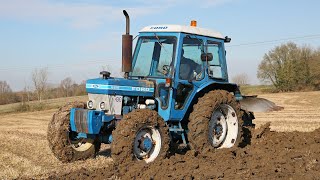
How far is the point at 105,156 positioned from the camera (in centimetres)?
857

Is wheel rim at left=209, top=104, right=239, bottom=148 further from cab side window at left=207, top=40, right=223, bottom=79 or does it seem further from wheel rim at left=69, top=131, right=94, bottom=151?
wheel rim at left=69, top=131, right=94, bottom=151

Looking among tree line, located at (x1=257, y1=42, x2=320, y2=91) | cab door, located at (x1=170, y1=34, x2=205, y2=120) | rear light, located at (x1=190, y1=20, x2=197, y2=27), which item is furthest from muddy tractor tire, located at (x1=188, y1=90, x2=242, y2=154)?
tree line, located at (x1=257, y1=42, x2=320, y2=91)

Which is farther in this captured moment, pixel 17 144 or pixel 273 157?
pixel 17 144

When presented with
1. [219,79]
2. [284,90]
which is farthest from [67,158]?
[284,90]

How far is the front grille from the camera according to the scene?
7.32 metres

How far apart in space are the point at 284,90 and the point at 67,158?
167 feet

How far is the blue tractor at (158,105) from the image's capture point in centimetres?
717

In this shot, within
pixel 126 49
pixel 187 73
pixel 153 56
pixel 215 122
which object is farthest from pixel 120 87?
pixel 215 122

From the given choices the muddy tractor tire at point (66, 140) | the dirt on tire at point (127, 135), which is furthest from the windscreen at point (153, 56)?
the dirt on tire at point (127, 135)

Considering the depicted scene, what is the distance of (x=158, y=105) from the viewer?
25.9 ft

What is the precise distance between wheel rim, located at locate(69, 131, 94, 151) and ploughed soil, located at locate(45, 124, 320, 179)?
154 cm

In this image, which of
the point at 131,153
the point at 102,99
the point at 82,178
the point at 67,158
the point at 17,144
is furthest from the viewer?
the point at 17,144

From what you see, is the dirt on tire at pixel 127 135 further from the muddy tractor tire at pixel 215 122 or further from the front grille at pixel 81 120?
the muddy tractor tire at pixel 215 122

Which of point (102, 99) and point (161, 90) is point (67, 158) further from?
point (161, 90)
